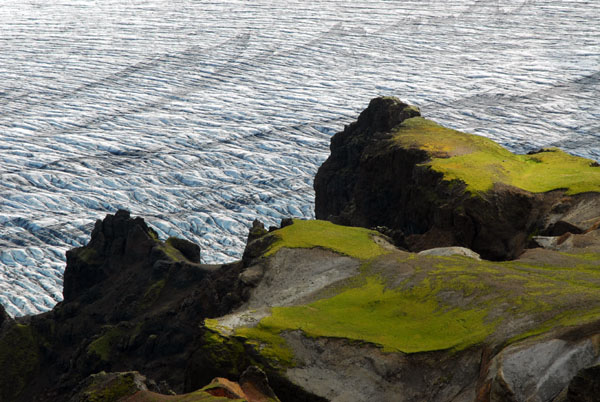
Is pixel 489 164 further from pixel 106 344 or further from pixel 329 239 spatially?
pixel 106 344

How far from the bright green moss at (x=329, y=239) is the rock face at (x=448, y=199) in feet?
9.21

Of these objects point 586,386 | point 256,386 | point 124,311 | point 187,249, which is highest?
point 586,386

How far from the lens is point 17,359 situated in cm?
3841

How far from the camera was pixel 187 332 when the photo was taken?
31750 mm

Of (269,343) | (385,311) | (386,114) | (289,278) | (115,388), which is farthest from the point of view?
(386,114)

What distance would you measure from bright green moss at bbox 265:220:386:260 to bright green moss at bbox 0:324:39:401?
20157 mm

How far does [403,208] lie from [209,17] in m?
116

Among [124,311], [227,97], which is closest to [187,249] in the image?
[124,311]

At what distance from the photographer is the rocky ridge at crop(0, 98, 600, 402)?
50.3 ft

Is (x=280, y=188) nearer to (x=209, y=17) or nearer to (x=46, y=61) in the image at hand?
(x=46, y=61)

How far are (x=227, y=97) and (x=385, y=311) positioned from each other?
276 ft

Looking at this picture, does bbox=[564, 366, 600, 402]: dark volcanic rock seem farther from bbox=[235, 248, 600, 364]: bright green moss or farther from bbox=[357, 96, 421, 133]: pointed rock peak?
bbox=[357, 96, 421, 133]: pointed rock peak

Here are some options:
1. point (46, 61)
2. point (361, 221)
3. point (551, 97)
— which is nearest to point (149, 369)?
point (361, 221)

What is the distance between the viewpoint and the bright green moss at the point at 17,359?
122ft
